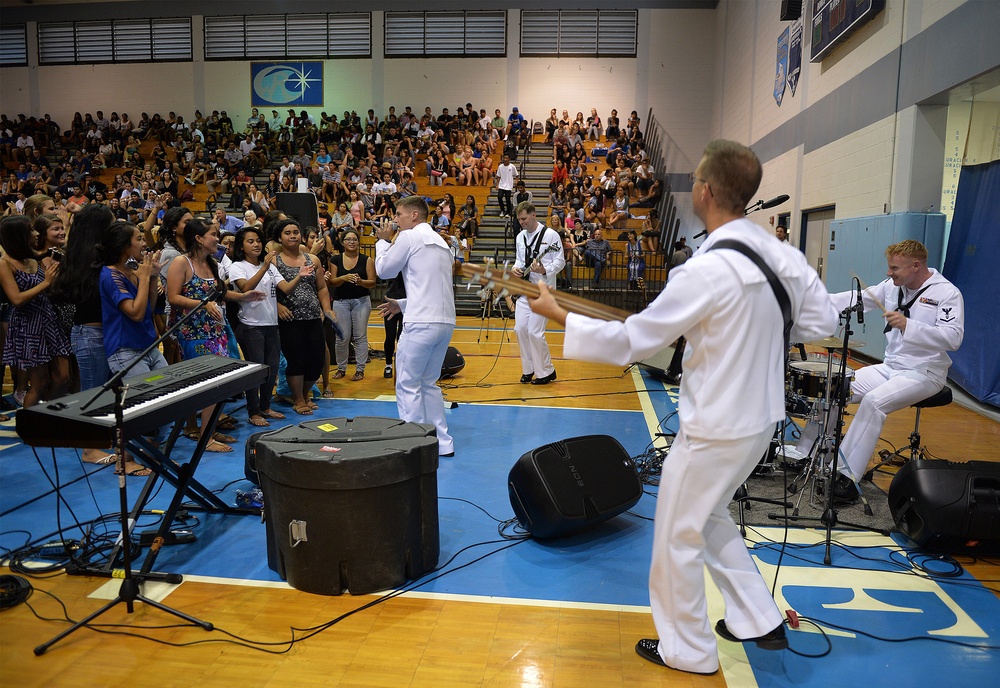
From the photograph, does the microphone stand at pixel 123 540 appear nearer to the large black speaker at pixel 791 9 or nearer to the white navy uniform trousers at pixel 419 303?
the white navy uniform trousers at pixel 419 303

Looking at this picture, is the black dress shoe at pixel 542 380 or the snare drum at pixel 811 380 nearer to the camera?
the snare drum at pixel 811 380

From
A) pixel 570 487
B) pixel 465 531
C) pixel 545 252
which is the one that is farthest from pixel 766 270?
pixel 545 252

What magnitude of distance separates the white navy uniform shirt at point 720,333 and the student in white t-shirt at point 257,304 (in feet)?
14.5

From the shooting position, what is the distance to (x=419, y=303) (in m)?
5.41

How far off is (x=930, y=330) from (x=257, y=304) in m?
5.43

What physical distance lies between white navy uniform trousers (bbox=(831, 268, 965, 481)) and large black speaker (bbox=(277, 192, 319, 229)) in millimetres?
7892

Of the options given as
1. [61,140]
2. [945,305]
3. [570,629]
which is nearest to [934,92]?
[945,305]

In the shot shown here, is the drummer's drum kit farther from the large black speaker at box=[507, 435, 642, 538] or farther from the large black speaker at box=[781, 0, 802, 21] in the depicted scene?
the large black speaker at box=[781, 0, 802, 21]

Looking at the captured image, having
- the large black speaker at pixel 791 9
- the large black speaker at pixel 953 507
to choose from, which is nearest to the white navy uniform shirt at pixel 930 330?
the large black speaker at pixel 953 507

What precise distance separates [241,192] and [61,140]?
10.7 meters

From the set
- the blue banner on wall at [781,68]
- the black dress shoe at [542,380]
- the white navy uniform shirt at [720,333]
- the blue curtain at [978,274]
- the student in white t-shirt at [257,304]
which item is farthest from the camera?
the blue banner on wall at [781,68]

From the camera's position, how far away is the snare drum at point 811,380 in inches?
183

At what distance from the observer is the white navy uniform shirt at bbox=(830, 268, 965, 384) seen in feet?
15.8

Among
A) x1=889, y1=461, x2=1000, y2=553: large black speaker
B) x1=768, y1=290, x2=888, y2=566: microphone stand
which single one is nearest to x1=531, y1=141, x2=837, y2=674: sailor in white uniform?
x1=768, y1=290, x2=888, y2=566: microphone stand
